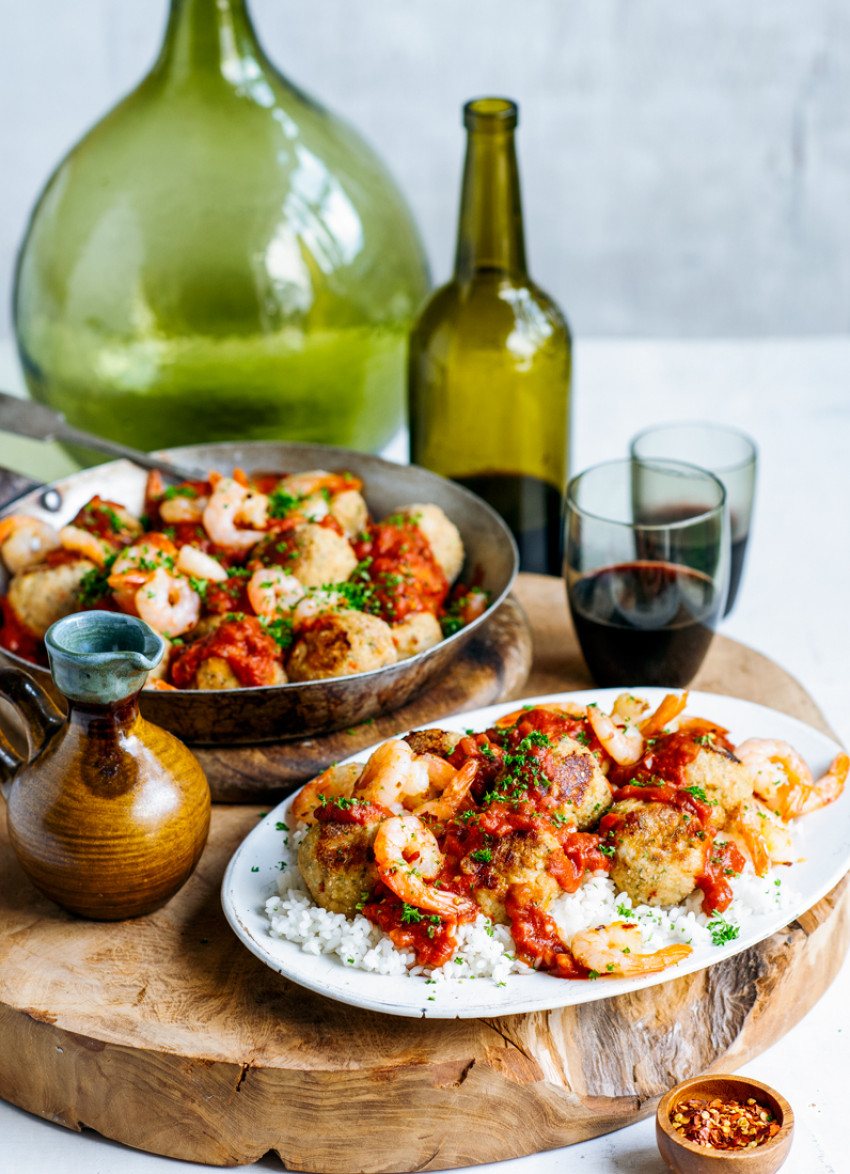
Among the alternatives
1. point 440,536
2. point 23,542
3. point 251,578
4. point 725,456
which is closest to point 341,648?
point 251,578

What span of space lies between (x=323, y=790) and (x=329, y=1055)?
49 centimetres

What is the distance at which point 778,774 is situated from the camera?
2.38m

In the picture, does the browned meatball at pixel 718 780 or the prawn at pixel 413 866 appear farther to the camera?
the browned meatball at pixel 718 780

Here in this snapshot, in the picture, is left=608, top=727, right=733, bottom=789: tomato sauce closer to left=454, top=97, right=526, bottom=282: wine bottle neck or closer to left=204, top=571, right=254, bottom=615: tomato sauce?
left=204, top=571, right=254, bottom=615: tomato sauce

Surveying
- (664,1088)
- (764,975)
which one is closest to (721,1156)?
(664,1088)

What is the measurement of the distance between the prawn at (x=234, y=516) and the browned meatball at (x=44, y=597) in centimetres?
32

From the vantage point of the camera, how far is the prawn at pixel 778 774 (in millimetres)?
2324

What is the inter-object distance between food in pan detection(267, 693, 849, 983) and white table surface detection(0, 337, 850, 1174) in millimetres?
323

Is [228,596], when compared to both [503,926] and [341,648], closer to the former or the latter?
[341,648]

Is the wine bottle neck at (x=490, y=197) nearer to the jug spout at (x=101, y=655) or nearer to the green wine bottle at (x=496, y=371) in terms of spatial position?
the green wine bottle at (x=496, y=371)

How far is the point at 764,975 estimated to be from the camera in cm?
218

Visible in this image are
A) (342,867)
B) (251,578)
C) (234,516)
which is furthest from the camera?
(234,516)

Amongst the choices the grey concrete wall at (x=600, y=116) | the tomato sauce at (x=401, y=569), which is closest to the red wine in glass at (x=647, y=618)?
the tomato sauce at (x=401, y=569)

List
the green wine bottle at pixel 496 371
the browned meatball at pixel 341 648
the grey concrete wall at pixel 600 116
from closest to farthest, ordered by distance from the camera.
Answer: the browned meatball at pixel 341 648 < the green wine bottle at pixel 496 371 < the grey concrete wall at pixel 600 116
